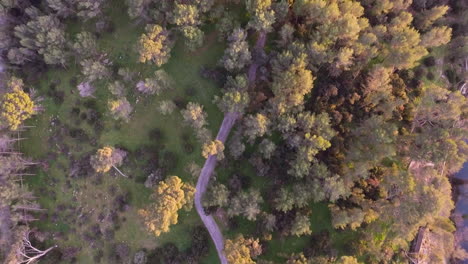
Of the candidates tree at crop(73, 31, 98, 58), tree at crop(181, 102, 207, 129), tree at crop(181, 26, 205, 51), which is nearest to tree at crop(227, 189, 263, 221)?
tree at crop(181, 102, 207, 129)

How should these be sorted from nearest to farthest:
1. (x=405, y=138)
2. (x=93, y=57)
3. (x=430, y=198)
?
(x=430, y=198) < (x=405, y=138) < (x=93, y=57)

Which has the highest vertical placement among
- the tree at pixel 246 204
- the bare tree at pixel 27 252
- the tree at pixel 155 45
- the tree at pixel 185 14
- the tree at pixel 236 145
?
the tree at pixel 185 14

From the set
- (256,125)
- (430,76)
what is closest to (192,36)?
(256,125)

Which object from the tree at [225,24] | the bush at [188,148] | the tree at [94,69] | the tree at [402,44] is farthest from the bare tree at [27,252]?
the tree at [402,44]

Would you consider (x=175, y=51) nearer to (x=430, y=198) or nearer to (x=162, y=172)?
(x=162, y=172)

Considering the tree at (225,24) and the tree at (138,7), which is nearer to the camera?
the tree at (138,7)

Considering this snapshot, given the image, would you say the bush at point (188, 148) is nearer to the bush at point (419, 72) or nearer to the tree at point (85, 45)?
the tree at point (85, 45)

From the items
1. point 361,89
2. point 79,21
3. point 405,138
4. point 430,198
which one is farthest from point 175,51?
point 430,198
